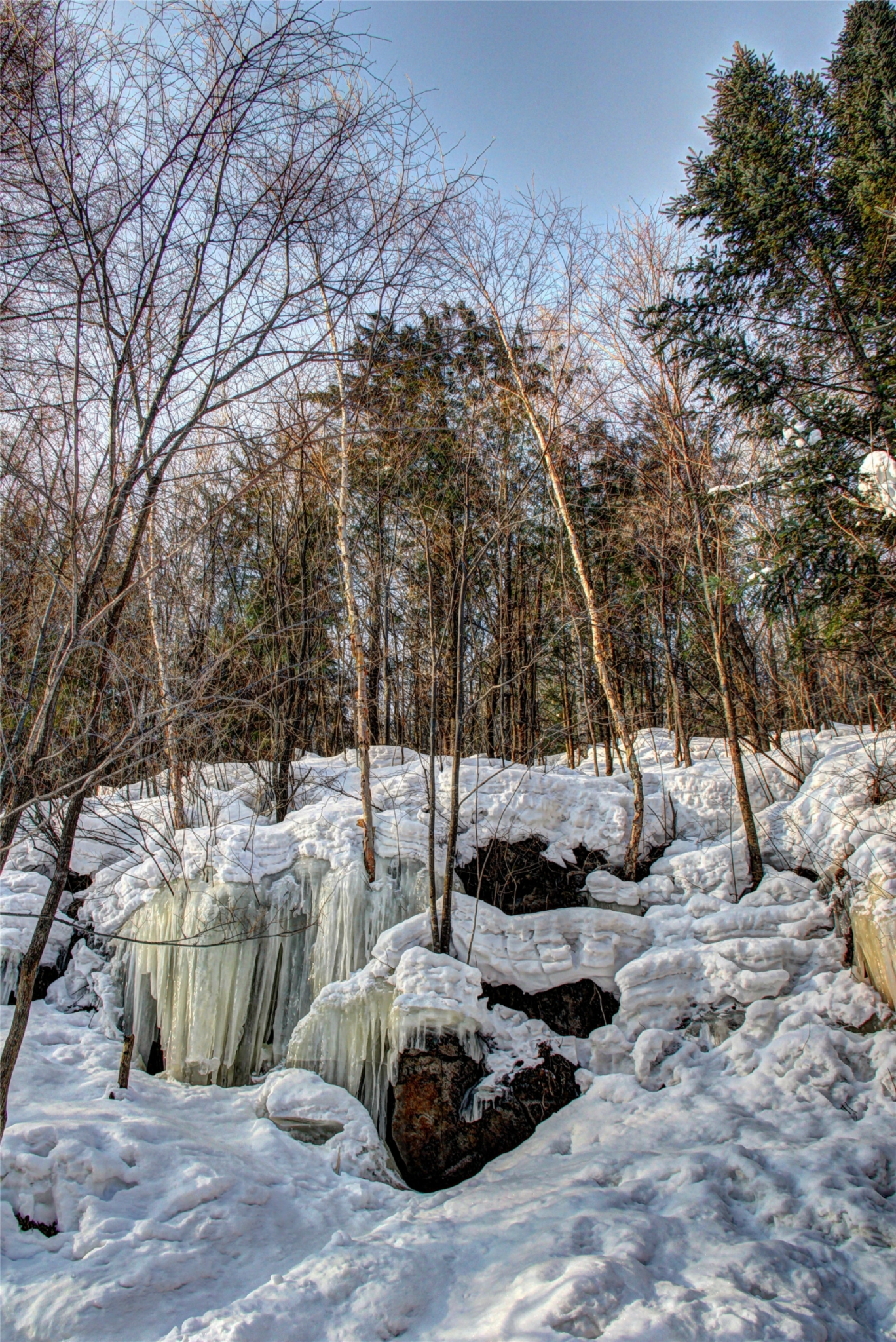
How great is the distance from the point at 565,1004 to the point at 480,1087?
0.98 meters

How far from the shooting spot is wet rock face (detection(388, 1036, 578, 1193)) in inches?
176

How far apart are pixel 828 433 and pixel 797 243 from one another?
2621 mm

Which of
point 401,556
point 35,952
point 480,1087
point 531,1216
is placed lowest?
point 531,1216

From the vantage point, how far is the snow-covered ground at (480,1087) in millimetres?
2854

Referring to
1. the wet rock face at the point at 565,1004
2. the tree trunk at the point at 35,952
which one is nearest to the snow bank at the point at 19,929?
the tree trunk at the point at 35,952

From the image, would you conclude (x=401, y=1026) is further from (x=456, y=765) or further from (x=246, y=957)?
(x=456, y=765)

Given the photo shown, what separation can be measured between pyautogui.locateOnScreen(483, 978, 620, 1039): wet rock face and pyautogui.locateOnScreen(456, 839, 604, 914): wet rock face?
0.73 meters

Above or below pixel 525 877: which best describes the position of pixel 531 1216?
below

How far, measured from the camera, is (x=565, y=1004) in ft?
17.3

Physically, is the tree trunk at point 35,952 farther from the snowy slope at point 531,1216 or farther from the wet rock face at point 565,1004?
the wet rock face at point 565,1004

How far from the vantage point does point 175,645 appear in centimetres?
474

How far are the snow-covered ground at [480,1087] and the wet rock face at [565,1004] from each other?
0.10m

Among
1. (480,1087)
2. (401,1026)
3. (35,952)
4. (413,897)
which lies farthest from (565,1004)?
(35,952)

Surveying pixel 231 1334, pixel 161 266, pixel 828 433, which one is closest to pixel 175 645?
pixel 161 266
